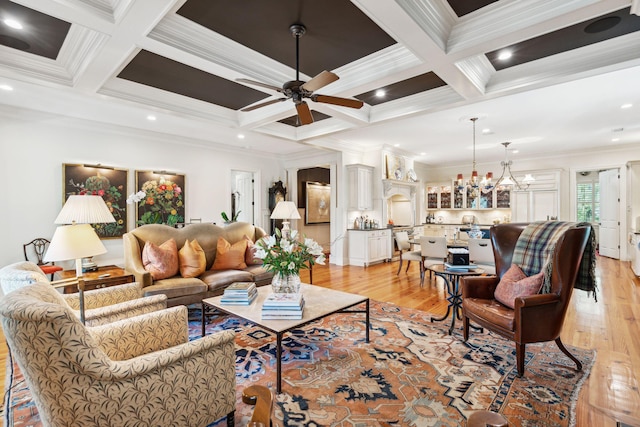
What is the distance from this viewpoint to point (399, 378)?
7.48ft

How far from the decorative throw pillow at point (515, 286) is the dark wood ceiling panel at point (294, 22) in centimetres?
240

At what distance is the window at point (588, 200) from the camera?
889 centimetres

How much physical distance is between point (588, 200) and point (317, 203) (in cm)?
794

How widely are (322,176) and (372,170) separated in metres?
2.26

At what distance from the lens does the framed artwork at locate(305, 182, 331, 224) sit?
878 cm

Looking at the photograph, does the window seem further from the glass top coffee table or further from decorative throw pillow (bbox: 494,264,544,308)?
the glass top coffee table

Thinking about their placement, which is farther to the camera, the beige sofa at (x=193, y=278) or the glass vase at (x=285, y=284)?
the beige sofa at (x=193, y=278)

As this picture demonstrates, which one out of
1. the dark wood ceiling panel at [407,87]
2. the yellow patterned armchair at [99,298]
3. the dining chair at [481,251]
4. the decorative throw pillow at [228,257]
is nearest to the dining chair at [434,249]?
the dining chair at [481,251]

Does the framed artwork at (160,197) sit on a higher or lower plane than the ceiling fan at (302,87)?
lower

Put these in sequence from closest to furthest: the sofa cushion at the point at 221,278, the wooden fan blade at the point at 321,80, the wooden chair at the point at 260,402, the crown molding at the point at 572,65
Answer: the wooden chair at the point at 260,402 < the wooden fan blade at the point at 321,80 < the crown molding at the point at 572,65 < the sofa cushion at the point at 221,278

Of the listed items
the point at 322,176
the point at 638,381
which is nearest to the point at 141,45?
the point at 638,381

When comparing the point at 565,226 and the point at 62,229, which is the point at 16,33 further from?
the point at 565,226

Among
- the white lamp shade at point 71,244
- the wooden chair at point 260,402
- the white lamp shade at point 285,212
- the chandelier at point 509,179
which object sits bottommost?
the wooden chair at point 260,402

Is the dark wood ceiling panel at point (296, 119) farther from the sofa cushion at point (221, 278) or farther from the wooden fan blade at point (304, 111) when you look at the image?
the sofa cushion at point (221, 278)
